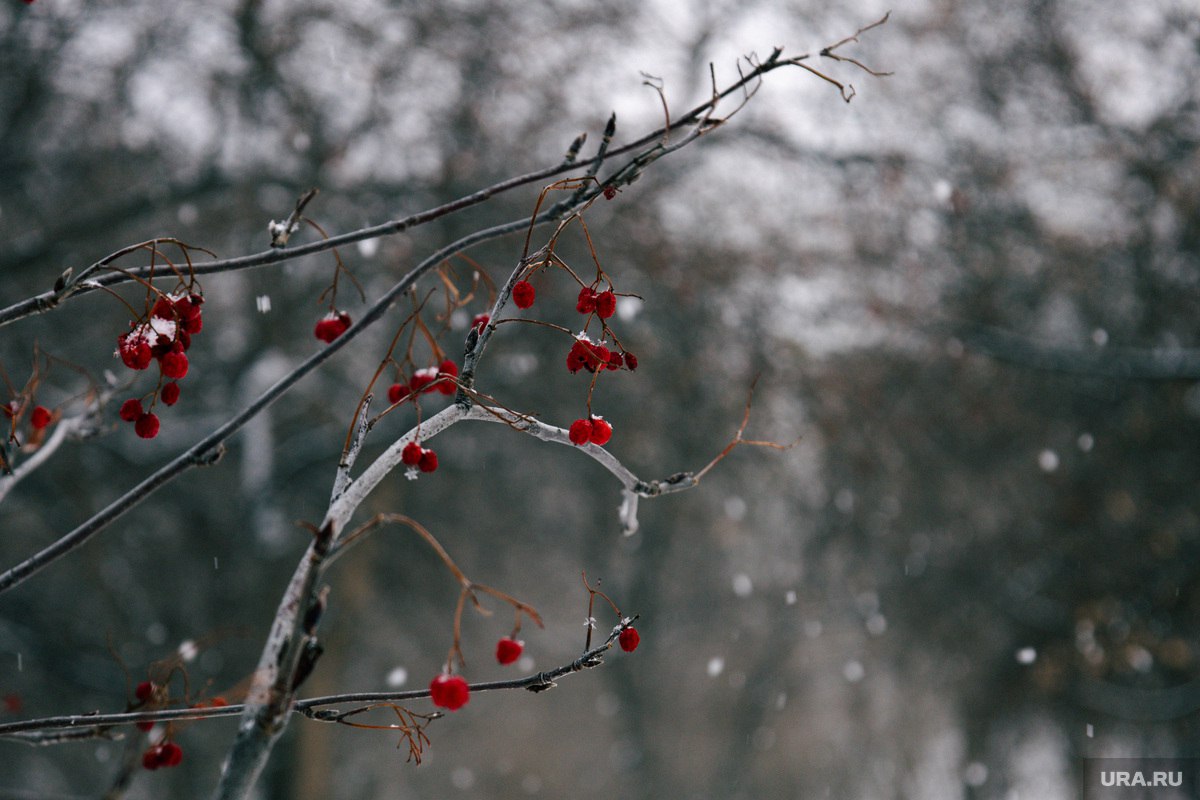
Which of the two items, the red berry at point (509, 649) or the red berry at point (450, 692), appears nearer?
the red berry at point (450, 692)

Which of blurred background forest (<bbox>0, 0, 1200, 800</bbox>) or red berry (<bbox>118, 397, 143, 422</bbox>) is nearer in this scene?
red berry (<bbox>118, 397, 143, 422</bbox>)

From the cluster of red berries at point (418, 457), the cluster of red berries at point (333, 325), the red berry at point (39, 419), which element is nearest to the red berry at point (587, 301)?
the cluster of red berries at point (418, 457)

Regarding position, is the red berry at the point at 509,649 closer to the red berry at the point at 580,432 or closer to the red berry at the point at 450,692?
the red berry at the point at 450,692

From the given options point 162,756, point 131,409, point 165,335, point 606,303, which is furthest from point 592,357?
point 162,756

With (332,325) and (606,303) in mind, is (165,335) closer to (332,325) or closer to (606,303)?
(332,325)

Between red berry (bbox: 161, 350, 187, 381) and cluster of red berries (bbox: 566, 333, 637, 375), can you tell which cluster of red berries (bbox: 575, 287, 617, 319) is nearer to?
cluster of red berries (bbox: 566, 333, 637, 375)

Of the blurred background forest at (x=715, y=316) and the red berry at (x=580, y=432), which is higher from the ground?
the blurred background forest at (x=715, y=316)

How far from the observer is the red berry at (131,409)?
5.78ft

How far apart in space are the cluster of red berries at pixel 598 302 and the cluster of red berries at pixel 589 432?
0.66 ft

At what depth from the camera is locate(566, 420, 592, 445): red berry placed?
1.63 m

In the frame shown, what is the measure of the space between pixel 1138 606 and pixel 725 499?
423 centimetres

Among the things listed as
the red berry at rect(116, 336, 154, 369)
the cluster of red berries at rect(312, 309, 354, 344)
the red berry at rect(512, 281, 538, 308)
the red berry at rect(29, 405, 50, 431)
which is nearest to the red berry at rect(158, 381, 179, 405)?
the red berry at rect(116, 336, 154, 369)

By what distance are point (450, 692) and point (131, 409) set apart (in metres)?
0.87

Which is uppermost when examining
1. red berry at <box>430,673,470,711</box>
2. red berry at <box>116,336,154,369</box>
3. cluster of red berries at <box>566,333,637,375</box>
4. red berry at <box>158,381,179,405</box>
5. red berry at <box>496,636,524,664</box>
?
cluster of red berries at <box>566,333,637,375</box>
